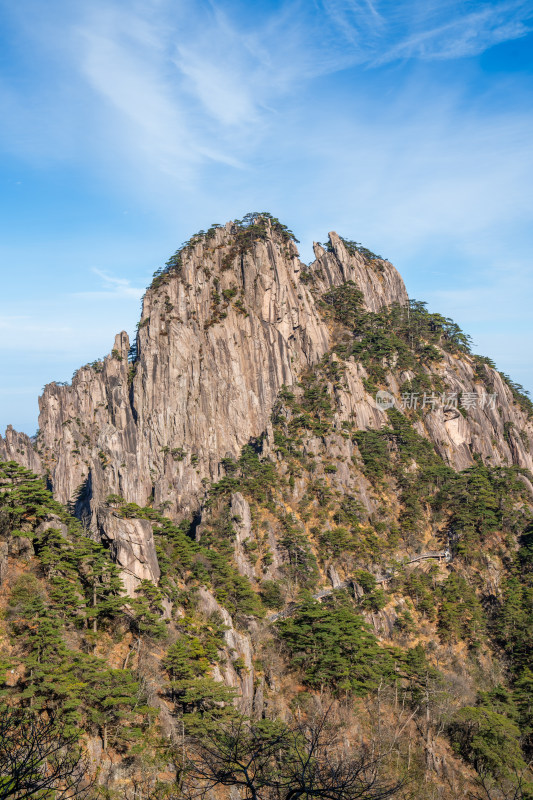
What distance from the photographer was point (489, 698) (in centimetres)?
4734

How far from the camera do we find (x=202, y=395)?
94312mm

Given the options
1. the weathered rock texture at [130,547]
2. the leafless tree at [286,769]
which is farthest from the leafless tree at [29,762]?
the weathered rock texture at [130,547]

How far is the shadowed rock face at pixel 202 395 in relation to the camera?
89.2 m

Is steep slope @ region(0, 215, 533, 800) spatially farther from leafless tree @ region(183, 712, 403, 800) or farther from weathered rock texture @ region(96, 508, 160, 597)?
leafless tree @ region(183, 712, 403, 800)

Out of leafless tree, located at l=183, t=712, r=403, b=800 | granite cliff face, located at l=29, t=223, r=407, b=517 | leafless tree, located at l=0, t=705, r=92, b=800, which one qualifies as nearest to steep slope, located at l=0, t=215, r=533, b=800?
granite cliff face, located at l=29, t=223, r=407, b=517

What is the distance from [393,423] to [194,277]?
152ft

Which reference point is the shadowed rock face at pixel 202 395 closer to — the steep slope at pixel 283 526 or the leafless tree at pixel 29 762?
the steep slope at pixel 283 526

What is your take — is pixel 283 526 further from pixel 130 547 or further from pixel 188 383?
pixel 130 547

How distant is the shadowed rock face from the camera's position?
8919 cm

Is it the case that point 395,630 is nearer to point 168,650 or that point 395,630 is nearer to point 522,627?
point 522,627

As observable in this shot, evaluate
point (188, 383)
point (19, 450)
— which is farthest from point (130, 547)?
point (19, 450)

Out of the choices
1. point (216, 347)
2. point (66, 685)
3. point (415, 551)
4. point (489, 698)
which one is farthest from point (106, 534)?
point (216, 347)

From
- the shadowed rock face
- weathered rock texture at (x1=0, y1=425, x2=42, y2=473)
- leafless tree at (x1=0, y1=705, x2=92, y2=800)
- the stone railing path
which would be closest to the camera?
leafless tree at (x1=0, y1=705, x2=92, y2=800)

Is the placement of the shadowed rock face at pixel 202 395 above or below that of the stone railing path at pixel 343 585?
above
